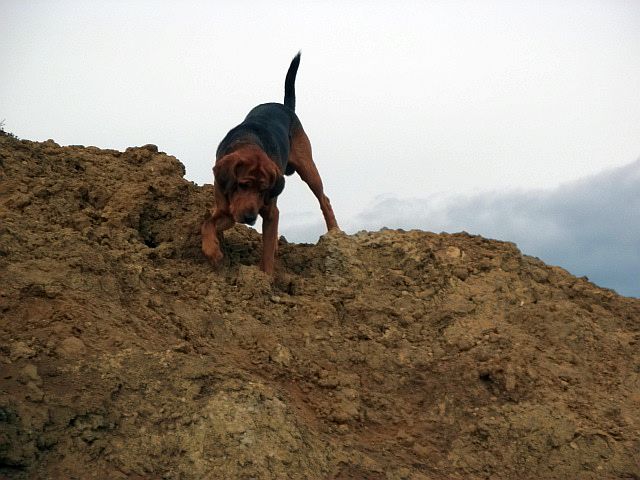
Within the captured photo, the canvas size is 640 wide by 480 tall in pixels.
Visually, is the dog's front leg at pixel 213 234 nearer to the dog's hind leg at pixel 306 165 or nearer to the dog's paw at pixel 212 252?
the dog's paw at pixel 212 252

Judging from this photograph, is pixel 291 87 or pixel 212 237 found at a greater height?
pixel 291 87

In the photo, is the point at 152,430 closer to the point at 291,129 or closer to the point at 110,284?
the point at 110,284

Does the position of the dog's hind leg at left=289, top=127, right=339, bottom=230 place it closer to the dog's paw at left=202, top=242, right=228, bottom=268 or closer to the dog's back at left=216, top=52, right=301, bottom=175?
the dog's back at left=216, top=52, right=301, bottom=175

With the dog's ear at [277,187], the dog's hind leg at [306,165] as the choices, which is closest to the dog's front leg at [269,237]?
the dog's ear at [277,187]

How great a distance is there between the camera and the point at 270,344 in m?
5.71

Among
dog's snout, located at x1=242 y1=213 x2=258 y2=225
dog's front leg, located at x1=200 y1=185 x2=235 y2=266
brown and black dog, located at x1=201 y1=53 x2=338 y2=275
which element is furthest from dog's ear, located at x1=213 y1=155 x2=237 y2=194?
dog's front leg, located at x1=200 y1=185 x2=235 y2=266

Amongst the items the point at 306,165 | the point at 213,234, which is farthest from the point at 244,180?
the point at 306,165

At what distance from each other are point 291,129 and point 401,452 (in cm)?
454

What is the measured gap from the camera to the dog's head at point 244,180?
6180 millimetres

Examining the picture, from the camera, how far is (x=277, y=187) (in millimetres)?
6465

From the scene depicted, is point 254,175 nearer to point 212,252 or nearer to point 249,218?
point 249,218

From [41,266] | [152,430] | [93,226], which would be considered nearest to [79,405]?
[152,430]

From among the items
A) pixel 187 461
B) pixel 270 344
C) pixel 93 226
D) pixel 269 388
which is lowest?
pixel 187 461

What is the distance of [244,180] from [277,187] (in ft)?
1.26
